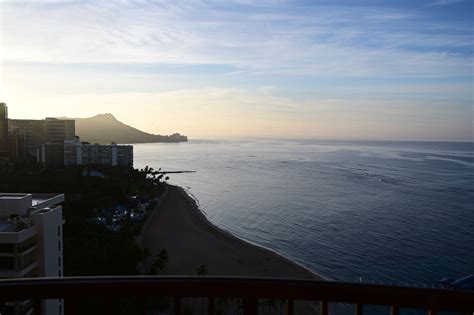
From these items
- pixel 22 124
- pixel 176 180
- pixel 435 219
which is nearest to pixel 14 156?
pixel 22 124

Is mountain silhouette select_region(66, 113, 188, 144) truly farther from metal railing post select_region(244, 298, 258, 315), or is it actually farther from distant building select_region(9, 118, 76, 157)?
metal railing post select_region(244, 298, 258, 315)

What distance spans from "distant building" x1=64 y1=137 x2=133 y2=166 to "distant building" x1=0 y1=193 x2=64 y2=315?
32.2 meters

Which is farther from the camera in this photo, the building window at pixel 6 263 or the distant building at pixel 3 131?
the distant building at pixel 3 131

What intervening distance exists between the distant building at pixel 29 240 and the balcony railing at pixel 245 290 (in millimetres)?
5496

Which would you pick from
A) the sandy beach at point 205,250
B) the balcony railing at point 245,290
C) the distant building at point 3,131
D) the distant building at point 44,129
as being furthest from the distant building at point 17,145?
the balcony railing at point 245,290

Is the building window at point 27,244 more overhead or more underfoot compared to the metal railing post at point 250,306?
more underfoot

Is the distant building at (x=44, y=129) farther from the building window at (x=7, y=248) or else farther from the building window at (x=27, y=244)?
the building window at (x=7, y=248)

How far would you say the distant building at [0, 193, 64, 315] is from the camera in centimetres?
608

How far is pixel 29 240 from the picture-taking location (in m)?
6.45

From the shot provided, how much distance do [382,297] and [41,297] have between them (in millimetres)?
888

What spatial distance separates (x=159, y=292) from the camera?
110 cm

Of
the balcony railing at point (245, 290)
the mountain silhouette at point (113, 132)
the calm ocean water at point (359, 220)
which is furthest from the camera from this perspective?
the mountain silhouette at point (113, 132)

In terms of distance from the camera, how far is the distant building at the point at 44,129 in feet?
145

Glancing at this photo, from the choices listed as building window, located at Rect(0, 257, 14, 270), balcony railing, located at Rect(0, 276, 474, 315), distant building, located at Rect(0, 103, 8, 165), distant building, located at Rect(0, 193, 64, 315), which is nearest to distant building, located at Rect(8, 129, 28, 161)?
distant building, located at Rect(0, 103, 8, 165)
